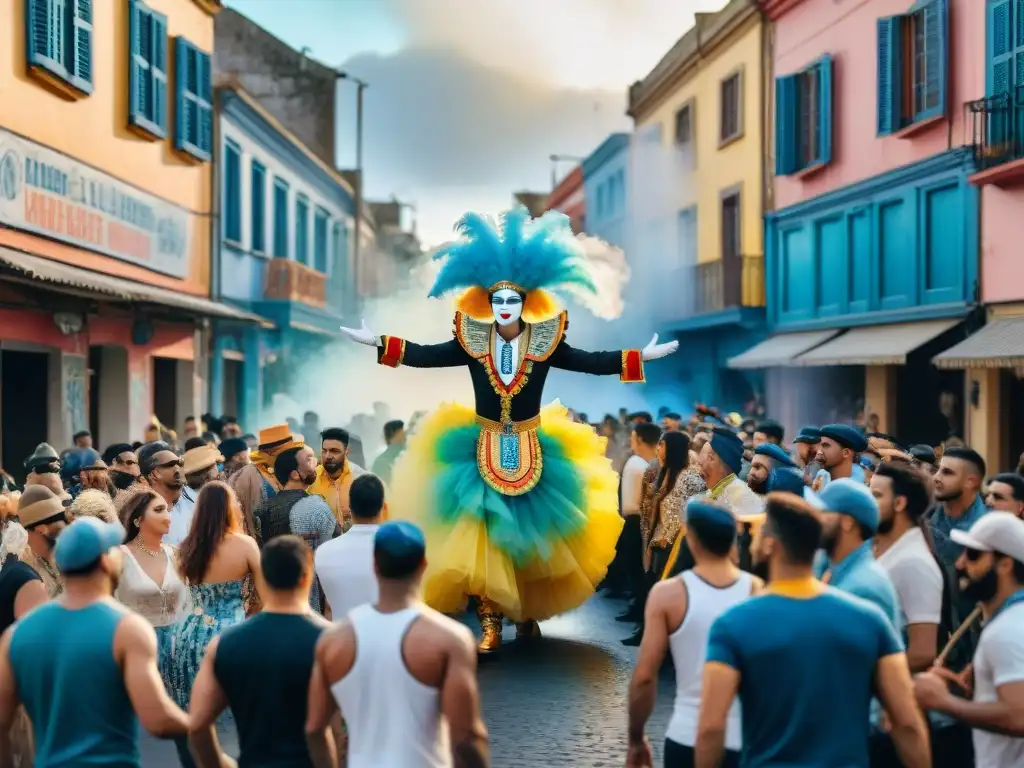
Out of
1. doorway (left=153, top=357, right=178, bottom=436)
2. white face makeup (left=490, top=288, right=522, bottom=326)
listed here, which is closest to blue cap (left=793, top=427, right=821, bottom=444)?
white face makeup (left=490, top=288, right=522, bottom=326)

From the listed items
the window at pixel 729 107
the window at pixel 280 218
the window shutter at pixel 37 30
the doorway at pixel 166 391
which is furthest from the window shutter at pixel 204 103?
the window at pixel 729 107

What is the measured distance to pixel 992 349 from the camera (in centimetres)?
1720

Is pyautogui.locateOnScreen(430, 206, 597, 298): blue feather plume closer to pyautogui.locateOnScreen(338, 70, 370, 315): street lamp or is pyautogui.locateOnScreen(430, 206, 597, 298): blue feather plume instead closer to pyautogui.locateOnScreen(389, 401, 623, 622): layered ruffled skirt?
pyautogui.locateOnScreen(389, 401, 623, 622): layered ruffled skirt

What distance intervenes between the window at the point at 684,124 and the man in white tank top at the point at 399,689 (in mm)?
29435

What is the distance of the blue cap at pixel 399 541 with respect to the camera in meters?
4.36

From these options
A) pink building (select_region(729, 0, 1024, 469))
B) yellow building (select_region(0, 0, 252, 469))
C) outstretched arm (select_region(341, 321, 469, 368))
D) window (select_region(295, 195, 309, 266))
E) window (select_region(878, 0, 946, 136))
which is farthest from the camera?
window (select_region(295, 195, 309, 266))

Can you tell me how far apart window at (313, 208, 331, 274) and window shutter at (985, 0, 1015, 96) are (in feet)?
75.9

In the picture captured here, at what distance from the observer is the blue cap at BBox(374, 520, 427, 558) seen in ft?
14.3

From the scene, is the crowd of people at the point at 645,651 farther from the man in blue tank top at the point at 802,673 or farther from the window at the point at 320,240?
the window at the point at 320,240

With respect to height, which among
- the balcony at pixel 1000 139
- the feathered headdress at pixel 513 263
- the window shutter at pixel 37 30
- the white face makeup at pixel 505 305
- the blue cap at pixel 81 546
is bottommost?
the blue cap at pixel 81 546

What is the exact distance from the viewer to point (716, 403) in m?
31.0

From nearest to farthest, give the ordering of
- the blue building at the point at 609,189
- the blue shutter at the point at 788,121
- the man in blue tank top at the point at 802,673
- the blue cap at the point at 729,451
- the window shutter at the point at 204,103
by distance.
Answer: the man in blue tank top at the point at 802,673, the blue cap at the point at 729,451, the window shutter at the point at 204,103, the blue shutter at the point at 788,121, the blue building at the point at 609,189

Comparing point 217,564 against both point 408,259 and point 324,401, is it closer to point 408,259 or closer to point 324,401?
point 324,401

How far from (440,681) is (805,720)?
3.45 ft
